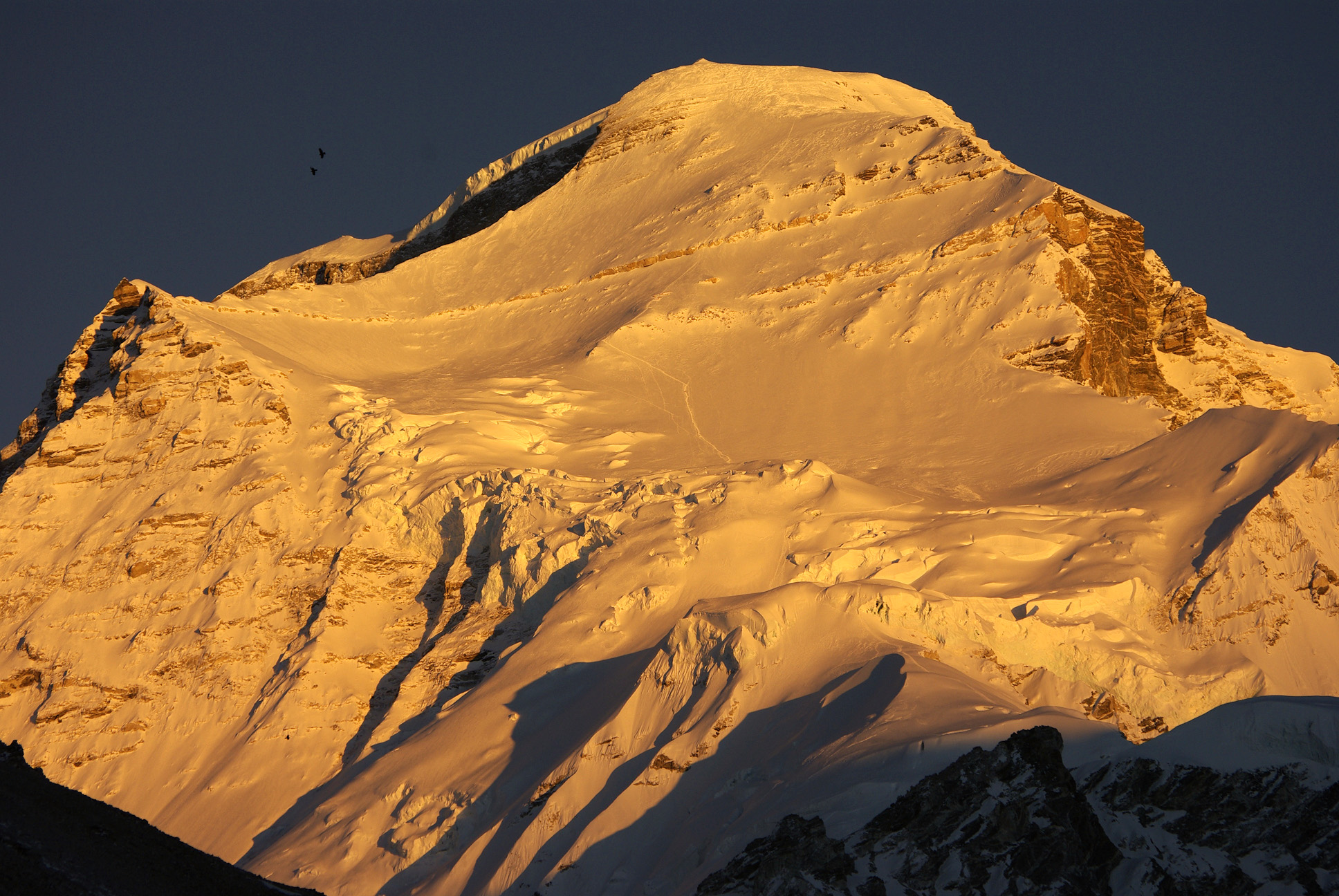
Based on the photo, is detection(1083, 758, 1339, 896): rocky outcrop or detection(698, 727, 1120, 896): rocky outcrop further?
detection(698, 727, 1120, 896): rocky outcrop

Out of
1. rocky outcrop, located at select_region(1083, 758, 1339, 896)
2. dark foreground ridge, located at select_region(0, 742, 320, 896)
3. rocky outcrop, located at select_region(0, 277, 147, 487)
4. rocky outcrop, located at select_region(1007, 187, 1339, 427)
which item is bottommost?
rocky outcrop, located at select_region(1083, 758, 1339, 896)

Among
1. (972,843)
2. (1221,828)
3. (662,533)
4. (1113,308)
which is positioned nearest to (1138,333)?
(1113,308)

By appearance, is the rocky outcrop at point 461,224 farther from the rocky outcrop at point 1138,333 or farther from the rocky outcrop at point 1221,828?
the rocky outcrop at point 1221,828

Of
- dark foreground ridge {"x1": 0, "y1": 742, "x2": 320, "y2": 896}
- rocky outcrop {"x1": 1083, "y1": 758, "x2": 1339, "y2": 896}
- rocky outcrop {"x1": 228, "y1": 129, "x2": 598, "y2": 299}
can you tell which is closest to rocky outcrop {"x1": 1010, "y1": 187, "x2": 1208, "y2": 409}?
rocky outcrop {"x1": 1083, "y1": 758, "x2": 1339, "y2": 896}

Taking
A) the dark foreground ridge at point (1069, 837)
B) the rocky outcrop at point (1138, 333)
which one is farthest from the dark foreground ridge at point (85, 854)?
the rocky outcrop at point (1138, 333)

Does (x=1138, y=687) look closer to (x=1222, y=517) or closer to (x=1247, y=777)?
(x=1222, y=517)

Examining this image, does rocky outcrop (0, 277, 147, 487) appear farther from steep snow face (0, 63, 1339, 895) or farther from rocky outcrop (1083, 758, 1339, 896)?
rocky outcrop (1083, 758, 1339, 896)

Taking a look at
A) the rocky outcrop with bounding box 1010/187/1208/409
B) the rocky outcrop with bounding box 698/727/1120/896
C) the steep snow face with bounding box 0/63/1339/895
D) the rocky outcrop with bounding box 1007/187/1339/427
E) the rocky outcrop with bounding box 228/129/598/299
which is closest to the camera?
the rocky outcrop with bounding box 698/727/1120/896
